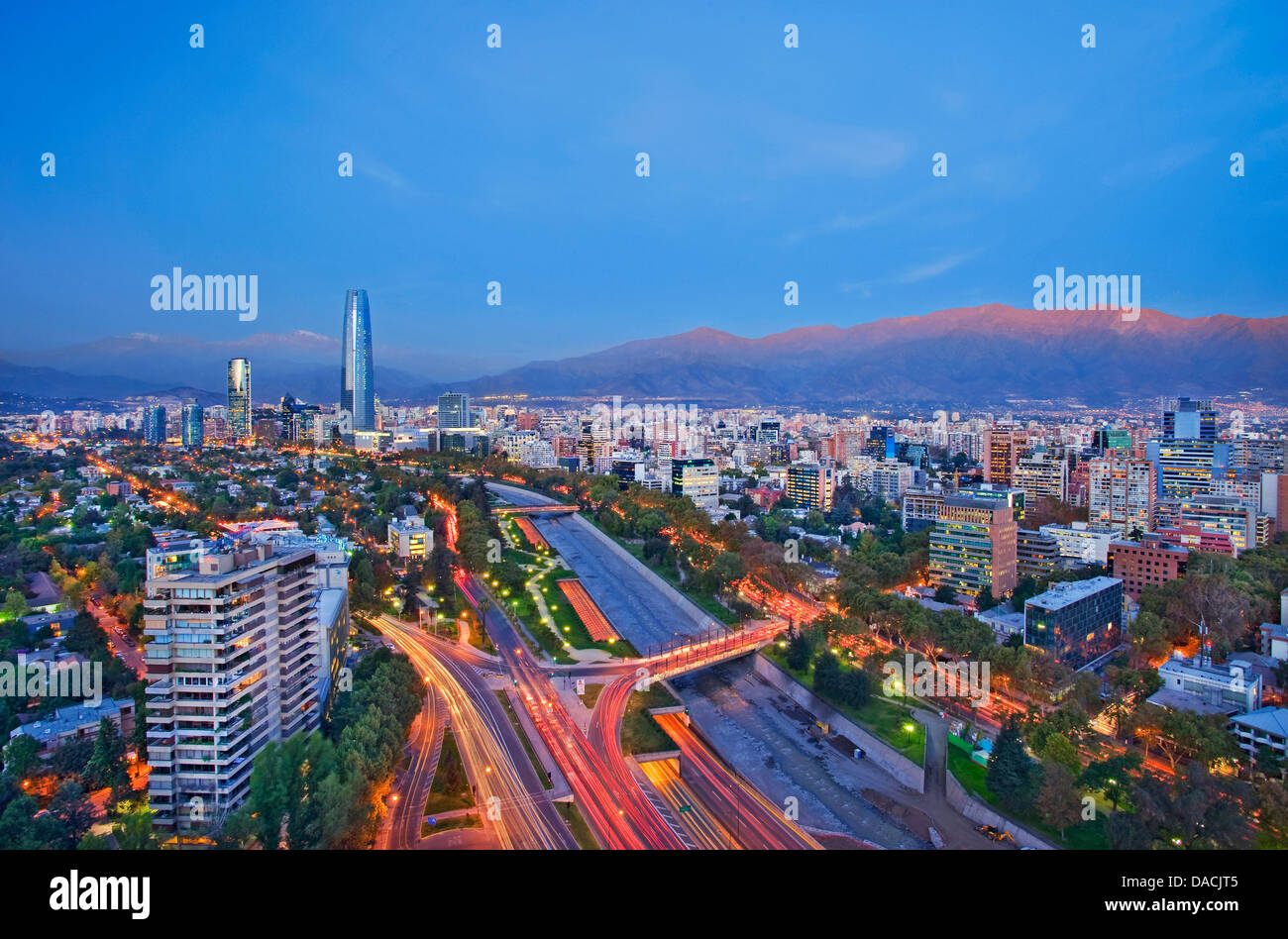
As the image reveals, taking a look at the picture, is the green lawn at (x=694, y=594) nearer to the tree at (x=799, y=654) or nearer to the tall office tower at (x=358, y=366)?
the tree at (x=799, y=654)

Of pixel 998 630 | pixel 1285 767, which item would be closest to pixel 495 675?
pixel 998 630

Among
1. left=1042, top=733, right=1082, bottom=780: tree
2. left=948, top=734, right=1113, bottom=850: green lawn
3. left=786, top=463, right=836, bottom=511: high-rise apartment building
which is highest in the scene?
left=786, top=463, right=836, bottom=511: high-rise apartment building

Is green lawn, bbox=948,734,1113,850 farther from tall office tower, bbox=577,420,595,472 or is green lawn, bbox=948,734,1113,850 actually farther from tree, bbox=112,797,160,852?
tall office tower, bbox=577,420,595,472

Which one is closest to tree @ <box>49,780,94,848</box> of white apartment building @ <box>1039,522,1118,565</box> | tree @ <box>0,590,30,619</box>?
tree @ <box>0,590,30,619</box>

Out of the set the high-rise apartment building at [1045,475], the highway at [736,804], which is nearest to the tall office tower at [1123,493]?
the high-rise apartment building at [1045,475]
